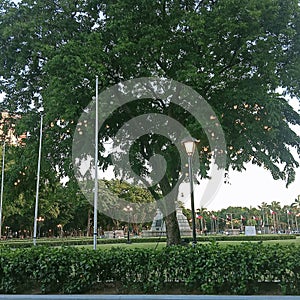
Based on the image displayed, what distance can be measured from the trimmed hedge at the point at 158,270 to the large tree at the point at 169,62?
6.11 meters

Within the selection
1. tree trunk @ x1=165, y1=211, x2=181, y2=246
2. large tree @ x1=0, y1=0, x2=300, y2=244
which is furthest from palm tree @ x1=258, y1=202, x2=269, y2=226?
large tree @ x1=0, y1=0, x2=300, y2=244

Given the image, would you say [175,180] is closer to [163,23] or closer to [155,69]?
[155,69]

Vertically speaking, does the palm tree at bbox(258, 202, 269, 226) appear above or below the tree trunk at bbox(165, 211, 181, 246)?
above

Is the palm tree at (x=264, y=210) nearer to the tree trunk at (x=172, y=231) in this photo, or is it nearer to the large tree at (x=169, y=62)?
the tree trunk at (x=172, y=231)

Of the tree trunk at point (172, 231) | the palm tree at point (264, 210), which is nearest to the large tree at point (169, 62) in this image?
the tree trunk at point (172, 231)

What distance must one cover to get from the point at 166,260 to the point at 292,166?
9.51 meters

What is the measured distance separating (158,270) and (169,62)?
9609 millimetres

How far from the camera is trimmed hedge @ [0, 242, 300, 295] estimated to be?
687 centimetres

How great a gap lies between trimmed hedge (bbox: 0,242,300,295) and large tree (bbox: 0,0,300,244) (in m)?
6.11

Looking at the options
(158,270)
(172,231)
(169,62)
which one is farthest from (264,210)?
(158,270)

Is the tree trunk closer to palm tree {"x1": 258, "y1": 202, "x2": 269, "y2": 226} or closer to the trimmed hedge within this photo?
the trimmed hedge

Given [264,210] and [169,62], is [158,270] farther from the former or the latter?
[264,210]

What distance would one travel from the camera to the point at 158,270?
740 centimetres

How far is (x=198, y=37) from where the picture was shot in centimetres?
1273
